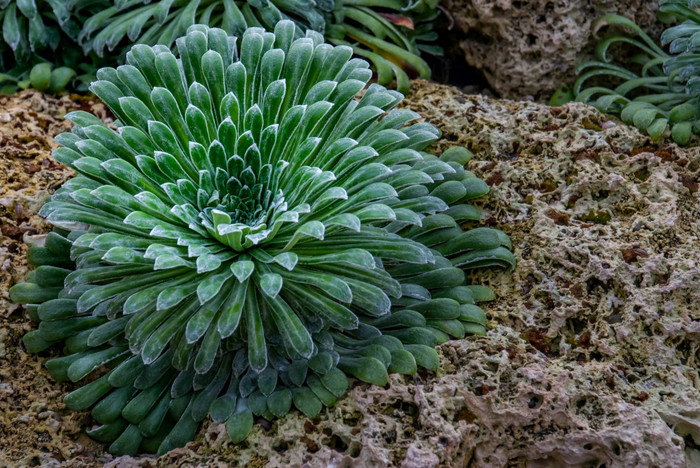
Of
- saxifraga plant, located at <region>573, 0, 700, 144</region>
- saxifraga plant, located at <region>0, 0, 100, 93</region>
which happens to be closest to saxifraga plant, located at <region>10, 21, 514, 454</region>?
saxifraga plant, located at <region>573, 0, 700, 144</region>

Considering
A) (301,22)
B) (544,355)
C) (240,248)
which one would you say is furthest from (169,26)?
(544,355)

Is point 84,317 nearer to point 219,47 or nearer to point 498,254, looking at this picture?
point 219,47

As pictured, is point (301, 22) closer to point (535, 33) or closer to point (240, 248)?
point (535, 33)

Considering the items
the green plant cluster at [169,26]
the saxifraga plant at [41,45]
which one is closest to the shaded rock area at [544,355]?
the saxifraga plant at [41,45]

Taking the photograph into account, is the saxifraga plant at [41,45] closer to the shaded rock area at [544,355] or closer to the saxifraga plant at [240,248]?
the shaded rock area at [544,355]

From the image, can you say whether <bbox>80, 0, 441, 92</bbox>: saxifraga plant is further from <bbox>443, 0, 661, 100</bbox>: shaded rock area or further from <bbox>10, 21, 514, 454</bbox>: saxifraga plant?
<bbox>10, 21, 514, 454</bbox>: saxifraga plant
